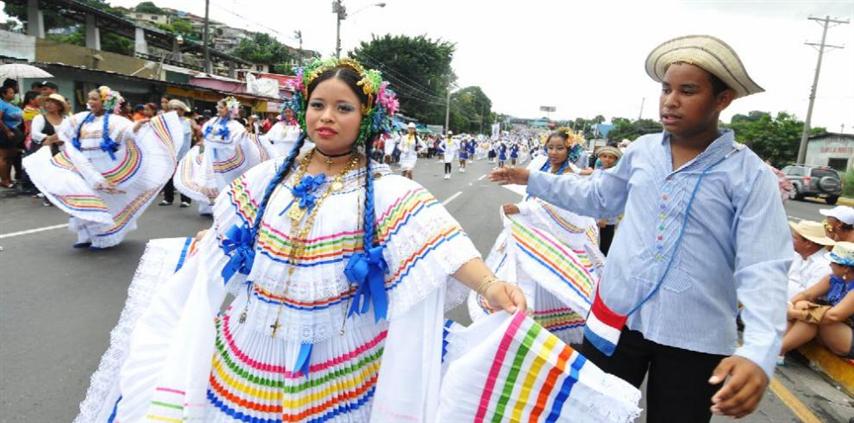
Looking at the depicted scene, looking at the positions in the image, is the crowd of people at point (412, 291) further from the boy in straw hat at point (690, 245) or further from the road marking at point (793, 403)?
the road marking at point (793, 403)

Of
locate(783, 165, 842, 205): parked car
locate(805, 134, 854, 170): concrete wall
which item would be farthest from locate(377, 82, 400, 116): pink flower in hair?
locate(805, 134, 854, 170): concrete wall

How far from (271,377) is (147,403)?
0.51 metres

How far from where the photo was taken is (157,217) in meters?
8.81

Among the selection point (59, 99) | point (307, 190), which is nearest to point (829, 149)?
point (59, 99)

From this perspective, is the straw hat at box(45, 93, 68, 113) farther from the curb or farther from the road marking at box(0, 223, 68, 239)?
the curb

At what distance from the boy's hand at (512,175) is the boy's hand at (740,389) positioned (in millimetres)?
1223

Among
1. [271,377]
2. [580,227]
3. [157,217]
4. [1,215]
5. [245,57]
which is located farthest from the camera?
[245,57]

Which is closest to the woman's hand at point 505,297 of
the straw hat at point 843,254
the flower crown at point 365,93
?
the flower crown at point 365,93

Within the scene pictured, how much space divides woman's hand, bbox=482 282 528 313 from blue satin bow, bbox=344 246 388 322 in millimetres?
372

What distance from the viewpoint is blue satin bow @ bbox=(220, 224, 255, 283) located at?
1.99 m

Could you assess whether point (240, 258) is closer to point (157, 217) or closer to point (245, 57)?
point (157, 217)

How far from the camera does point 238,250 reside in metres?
2.01

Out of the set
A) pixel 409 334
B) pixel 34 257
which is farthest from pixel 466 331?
pixel 34 257

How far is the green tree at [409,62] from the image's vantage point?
51375 millimetres
